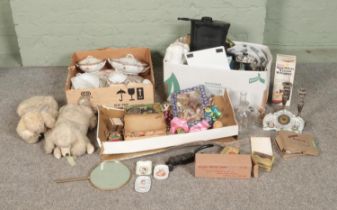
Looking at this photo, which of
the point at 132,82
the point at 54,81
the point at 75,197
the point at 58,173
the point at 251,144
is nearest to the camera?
the point at 75,197

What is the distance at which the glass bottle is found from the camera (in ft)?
6.03

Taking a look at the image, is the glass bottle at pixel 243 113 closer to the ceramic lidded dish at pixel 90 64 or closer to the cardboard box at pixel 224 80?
the cardboard box at pixel 224 80

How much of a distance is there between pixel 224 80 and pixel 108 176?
0.65m

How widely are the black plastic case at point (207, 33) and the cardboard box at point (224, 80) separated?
0.17 m

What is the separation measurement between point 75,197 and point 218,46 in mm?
916

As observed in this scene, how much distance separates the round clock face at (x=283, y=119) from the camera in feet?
5.95

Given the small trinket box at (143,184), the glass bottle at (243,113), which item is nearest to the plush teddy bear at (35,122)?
the small trinket box at (143,184)

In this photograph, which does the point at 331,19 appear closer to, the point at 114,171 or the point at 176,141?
the point at 176,141

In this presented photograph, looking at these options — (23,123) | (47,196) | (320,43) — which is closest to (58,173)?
(47,196)

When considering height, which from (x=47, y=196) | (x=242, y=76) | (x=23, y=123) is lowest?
(x=47, y=196)

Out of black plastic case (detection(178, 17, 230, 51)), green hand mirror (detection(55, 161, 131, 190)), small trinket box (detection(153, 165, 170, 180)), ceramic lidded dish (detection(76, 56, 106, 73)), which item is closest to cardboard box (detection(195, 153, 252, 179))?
small trinket box (detection(153, 165, 170, 180))

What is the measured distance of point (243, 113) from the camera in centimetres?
184

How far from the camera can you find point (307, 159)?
1656 mm

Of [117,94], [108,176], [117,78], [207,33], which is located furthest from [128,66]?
[108,176]
